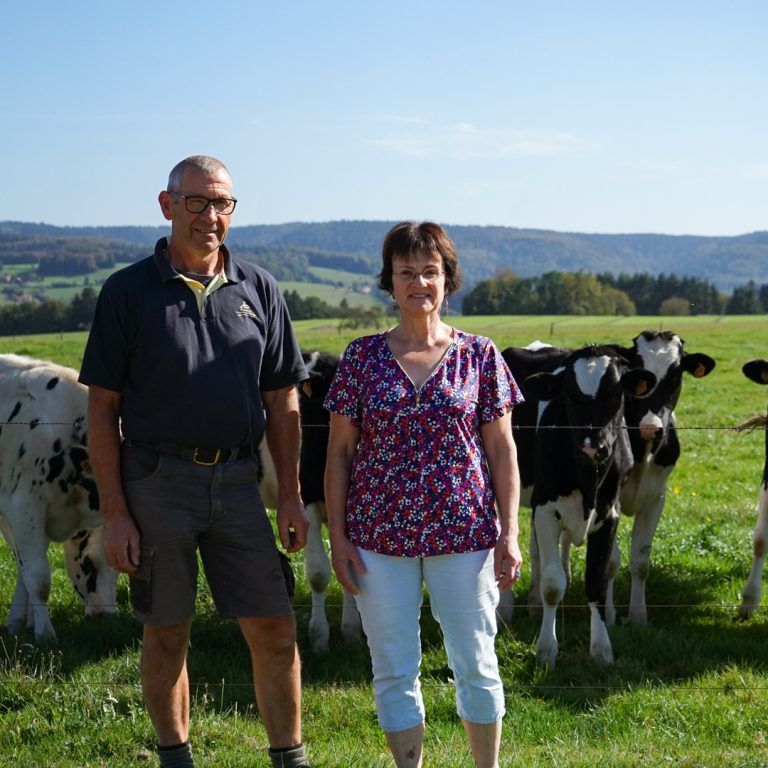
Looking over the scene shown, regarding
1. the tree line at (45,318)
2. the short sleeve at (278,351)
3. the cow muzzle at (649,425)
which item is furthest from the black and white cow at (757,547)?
the tree line at (45,318)

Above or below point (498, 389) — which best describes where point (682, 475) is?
below

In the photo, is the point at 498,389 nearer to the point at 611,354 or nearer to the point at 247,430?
the point at 247,430

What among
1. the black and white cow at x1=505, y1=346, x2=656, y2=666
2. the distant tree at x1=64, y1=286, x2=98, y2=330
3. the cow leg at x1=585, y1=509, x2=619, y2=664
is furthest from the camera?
the distant tree at x1=64, y1=286, x2=98, y2=330

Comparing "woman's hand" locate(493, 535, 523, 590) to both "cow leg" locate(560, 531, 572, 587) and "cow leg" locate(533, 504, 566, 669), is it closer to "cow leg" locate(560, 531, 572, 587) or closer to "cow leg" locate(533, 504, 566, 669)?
A: "cow leg" locate(533, 504, 566, 669)

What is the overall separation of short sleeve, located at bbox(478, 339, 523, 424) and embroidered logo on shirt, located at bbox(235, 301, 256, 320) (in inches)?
41.0

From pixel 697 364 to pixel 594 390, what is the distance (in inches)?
63.5

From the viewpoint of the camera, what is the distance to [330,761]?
4852 millimetres

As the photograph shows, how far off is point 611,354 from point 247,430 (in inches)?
133

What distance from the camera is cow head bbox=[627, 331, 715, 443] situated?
25.3 feet

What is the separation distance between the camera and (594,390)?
6.60 metres

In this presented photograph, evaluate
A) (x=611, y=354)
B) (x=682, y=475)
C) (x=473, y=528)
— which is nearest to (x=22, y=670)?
(x=473, y=528)

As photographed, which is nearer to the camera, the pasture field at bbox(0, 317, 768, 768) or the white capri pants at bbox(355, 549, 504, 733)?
the white capri pants at bbox(355, 549, 504, 733)

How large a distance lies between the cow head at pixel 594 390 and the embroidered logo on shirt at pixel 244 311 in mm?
2783

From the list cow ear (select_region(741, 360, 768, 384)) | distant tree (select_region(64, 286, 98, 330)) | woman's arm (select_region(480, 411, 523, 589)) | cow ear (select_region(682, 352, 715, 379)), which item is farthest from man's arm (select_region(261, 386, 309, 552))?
distant tree (select_region(64, 286, 98, 330))
